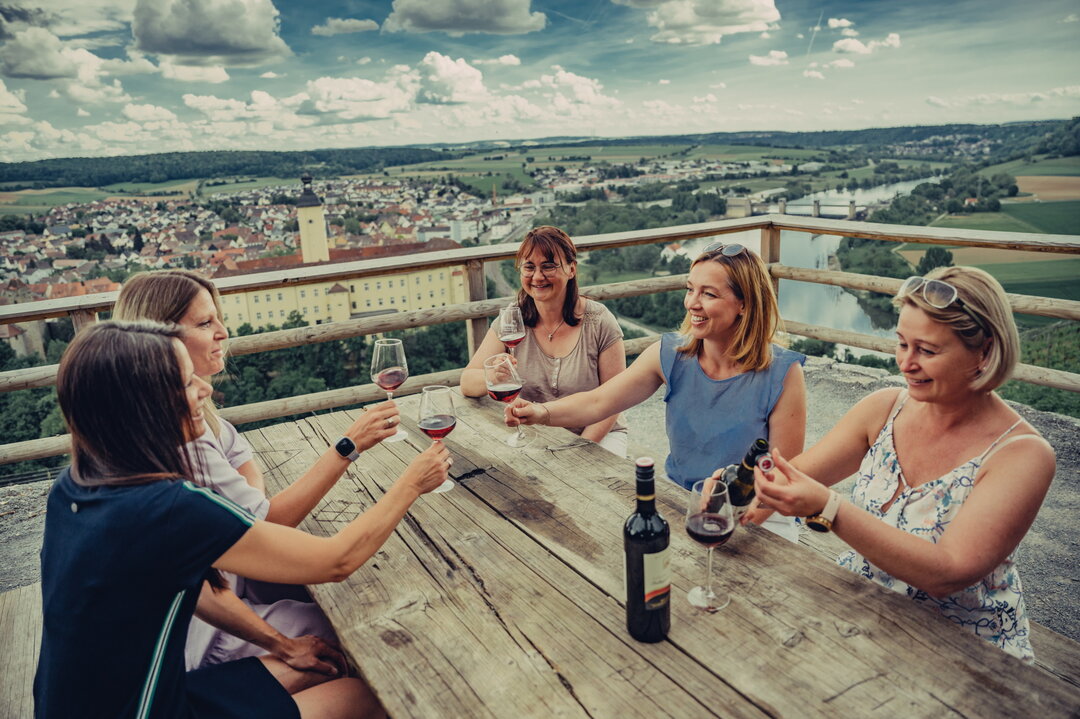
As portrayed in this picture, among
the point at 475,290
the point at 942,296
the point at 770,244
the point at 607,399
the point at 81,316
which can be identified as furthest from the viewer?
the point at 770,244

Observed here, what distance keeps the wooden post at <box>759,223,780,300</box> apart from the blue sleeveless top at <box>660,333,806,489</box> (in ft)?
8.62

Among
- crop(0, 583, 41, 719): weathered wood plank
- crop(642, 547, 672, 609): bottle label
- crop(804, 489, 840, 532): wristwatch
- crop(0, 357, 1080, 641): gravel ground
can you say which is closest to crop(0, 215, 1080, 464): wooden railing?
crop(0, 357, 1080, 641): gravel ground

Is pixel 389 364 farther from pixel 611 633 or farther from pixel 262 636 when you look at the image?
pixel 611 633

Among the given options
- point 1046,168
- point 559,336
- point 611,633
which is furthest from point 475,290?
point 1046,168

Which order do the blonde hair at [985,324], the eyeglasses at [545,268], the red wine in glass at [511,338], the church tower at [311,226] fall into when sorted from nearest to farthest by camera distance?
the blonde hair at [985,324] → the red wine in glass at [511,338] → the eyeglasses at [545,268] → the church tower at [311,226]

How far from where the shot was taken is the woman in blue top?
74.3 inches

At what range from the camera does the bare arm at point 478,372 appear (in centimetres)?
238

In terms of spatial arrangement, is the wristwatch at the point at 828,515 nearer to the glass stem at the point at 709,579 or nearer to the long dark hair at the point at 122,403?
the glass stem at the point at 709,579

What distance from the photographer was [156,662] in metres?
1.07

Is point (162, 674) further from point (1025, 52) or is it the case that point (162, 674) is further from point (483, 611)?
point (1025, 52)

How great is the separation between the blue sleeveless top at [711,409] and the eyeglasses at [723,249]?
275mm

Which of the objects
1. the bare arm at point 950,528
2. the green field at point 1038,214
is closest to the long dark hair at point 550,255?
the bare arm at point 950,528

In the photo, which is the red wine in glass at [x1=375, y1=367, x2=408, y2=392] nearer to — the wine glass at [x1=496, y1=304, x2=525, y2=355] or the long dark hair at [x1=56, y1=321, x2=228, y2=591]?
the wine glass at [x1=496, y1=304, x2=525, y2=355]

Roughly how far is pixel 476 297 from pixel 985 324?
2736 mm
